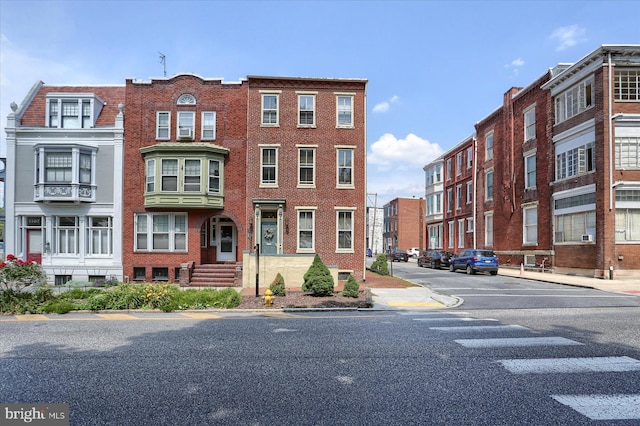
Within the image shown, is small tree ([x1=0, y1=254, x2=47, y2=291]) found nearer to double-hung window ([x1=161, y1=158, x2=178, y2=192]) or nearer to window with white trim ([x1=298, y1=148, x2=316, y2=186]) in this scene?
double-hung window ([x1=161, y1=158, x2=178, y2=192])

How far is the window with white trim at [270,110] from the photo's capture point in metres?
22.5

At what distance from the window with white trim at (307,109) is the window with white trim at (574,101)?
55.0 ft

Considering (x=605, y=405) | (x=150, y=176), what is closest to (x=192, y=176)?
(x=150, y=176)

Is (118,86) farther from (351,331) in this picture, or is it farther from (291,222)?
(351,331)

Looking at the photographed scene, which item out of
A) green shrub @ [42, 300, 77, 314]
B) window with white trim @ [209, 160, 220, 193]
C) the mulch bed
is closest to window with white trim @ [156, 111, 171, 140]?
window with white trim @ [209, 160, 220, 193]

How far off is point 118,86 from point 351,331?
22.7m

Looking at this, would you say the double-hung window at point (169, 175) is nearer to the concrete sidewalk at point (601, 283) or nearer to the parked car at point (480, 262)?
the parked car at point (480, 262)

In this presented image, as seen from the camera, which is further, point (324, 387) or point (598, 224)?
point (598, 224)

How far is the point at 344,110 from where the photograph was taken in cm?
2277

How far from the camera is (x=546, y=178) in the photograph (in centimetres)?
2900

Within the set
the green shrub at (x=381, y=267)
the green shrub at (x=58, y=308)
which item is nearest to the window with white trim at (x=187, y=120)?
the green shrub at (x=58, y=308)

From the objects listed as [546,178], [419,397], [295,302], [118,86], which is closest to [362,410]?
[419,397]

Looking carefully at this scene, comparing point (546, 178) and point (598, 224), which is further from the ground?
point (546, 178)

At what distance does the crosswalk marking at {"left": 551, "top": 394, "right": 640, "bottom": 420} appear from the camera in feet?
15.6
